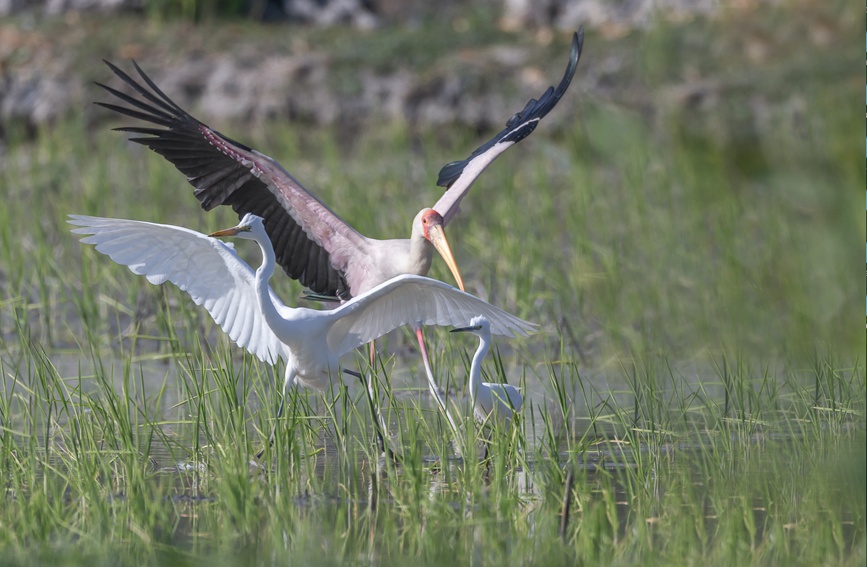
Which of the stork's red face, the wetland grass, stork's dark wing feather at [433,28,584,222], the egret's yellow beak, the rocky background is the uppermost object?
the rocky background

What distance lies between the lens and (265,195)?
4816 millimetres

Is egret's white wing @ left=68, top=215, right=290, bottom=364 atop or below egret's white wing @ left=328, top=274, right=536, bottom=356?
atop

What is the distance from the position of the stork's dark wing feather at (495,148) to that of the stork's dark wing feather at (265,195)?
407 millimetres

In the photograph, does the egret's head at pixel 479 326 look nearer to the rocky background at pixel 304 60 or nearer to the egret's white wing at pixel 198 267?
the egret's white wing at pixel 198 267

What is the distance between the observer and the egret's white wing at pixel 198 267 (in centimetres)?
397

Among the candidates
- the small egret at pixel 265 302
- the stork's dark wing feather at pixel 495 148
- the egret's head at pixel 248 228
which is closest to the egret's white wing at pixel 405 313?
the small egret at pixel 265 302

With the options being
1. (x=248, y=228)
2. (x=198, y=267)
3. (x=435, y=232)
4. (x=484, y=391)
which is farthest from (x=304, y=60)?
(x=484, y=391)

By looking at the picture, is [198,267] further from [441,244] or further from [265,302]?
[441,244]

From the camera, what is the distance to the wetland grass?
93cm

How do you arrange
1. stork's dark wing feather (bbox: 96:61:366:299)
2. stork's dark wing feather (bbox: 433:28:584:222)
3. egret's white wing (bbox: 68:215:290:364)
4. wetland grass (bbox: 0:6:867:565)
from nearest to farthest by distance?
1. wetland grass (bbox: 0:6:867:565)
2. egret's white wing (bbox: 68:215:290:364)
3. stork's dark wing feather (bbox: 96:61:366:299)
4. stork's dark wing feather (bbox: 433:28:584:222)

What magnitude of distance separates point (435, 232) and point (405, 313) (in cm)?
66

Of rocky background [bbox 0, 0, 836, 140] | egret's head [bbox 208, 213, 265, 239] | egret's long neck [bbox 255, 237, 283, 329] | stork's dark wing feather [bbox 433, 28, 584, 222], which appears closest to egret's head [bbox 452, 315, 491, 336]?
egret's long neck [bbox 255, 237, 283, 329]

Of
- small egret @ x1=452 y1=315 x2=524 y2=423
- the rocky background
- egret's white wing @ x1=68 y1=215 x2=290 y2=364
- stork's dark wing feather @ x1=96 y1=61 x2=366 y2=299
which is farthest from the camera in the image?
the rocky background

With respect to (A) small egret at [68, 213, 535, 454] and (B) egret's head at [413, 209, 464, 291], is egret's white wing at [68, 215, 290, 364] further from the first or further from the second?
(B) egret's head at [413, 209, 464, 291]
